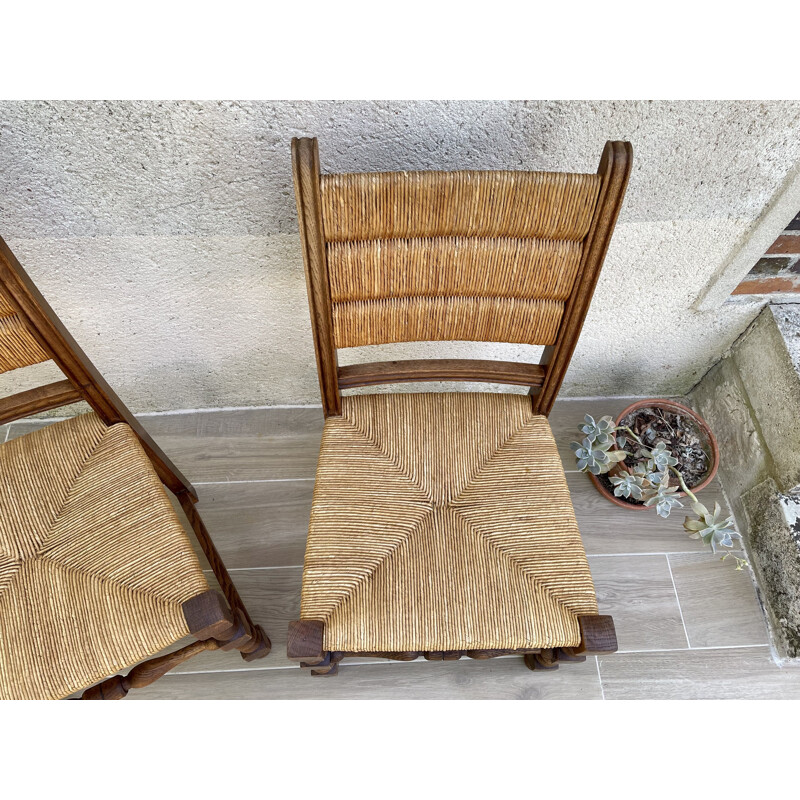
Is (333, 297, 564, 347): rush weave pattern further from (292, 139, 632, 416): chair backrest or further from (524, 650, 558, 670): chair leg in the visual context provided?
(524, 650, 558, 670): chair leg

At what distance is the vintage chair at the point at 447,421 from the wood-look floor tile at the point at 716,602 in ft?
1.64

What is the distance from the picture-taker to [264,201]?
100 cm

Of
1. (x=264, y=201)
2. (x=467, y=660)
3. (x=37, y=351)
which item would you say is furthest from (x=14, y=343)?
(x=467, y=660)

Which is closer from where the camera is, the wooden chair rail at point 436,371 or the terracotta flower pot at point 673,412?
the wooden chair rail at point 436,371

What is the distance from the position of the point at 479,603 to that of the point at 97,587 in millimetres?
622

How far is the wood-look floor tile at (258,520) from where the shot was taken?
1.44m

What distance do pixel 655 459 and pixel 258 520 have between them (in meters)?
0.98

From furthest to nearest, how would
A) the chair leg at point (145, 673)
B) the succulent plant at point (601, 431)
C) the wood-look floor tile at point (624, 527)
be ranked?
the wood-look floor tile at point (624, 527) → the succulent plant at point (601, 431) → the chair leg at point (145, 673)

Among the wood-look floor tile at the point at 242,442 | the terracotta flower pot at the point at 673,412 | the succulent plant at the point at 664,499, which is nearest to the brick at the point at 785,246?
the terracotta flower pot at the point at 673,412

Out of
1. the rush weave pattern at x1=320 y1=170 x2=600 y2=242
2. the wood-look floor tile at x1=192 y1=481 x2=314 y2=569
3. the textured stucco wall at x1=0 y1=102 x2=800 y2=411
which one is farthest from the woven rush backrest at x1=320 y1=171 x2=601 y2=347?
the wood-look floor tile at x1=192 y1=481 x2=314 y2=569

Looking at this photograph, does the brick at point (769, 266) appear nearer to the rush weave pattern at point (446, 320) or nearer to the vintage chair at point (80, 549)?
the rush weave pattern at point (446, 320)

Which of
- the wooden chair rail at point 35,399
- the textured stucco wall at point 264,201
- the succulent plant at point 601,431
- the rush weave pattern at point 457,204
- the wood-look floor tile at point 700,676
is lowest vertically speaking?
the wood-look floor tile at point 700,676

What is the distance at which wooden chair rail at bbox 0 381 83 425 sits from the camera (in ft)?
3.25

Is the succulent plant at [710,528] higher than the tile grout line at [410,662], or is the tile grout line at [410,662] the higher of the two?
the succulent plant at [710,528]
